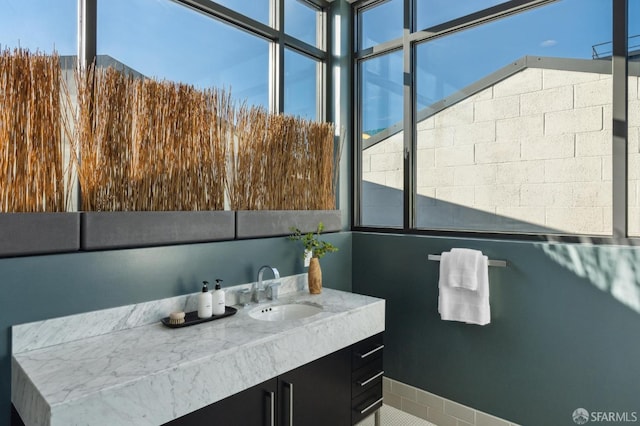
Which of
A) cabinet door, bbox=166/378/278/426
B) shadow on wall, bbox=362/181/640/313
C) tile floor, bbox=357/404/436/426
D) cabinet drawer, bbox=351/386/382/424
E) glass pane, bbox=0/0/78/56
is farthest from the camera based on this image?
tile floor, bbox=357/404/436/426

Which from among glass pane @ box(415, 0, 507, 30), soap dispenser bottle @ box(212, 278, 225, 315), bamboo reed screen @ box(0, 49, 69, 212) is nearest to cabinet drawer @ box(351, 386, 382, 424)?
soap dispenser bottle @ box(212, 278, 225, 315)

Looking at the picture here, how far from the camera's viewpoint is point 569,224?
7.02ft

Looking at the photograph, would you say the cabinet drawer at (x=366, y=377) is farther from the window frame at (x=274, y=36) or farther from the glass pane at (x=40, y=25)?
the glass pane at (x=40, y=25)

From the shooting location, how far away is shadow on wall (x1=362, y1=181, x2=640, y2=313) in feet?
6.04

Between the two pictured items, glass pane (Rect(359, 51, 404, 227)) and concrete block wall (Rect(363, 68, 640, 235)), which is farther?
glass pane (Rect(359, 51, 404, 227))

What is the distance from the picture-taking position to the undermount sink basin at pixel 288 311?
83.1 inches

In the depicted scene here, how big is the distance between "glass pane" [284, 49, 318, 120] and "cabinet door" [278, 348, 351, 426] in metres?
1.72

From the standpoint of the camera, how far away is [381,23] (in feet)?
9.57

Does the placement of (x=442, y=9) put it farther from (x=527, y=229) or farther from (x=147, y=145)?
(x=147, y=145)

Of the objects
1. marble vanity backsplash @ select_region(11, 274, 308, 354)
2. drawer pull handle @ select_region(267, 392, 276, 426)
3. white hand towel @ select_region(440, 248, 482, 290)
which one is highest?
white hand towel @ select_region(440, 248, 482, 290)

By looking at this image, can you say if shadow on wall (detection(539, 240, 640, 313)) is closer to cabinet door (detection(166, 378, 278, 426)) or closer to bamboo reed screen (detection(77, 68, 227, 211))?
cabinet door (detection(166, 378, 278, 426))

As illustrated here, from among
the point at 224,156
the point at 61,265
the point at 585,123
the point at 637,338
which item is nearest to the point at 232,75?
the point at 224,156

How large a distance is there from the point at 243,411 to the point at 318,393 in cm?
43

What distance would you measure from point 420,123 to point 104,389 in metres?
2.34
